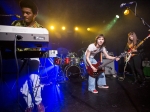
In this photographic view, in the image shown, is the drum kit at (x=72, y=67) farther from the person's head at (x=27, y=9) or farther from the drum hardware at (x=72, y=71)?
the person's head at (x=27, y=9)

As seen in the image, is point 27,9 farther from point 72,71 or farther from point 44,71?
point 72,71

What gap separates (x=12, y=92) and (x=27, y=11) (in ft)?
7.29

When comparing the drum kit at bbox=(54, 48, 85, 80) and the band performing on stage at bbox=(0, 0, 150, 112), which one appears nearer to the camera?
the band performing on stage at bbox=(0, 0, 150, 112)

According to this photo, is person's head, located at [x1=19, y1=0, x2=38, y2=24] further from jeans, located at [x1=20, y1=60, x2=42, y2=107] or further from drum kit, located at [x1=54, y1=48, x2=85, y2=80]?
drum kit, located at [x1=54, y1=48, x2=85, y2=80]

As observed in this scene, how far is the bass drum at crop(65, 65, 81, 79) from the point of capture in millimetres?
4962

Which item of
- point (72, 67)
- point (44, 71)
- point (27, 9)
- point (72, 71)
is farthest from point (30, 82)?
point (72, 71)

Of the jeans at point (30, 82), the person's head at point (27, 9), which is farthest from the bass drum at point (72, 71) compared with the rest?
the person's head at point (27, 9)

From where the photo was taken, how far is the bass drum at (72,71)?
16.3 feet

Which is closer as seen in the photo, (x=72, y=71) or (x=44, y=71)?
(x=44, y=71)

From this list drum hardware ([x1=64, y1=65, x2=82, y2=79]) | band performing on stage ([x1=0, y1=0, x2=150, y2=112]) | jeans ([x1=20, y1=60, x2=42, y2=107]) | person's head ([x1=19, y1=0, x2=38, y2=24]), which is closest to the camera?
band performing on stage ([x1=0, y1=0, x2=150, y2=112])

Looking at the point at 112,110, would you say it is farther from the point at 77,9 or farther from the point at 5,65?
the point at 77,9

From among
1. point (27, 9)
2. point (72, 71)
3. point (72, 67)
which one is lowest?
point (72, 71)

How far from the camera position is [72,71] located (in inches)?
206

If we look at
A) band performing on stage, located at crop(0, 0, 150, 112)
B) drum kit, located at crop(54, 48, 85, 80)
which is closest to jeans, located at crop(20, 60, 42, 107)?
band performing on stage, located at crop(0, 0, 150, 112)
